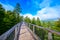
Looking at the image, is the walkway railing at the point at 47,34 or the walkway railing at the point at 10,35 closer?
the walkway railing at the point at 10,35

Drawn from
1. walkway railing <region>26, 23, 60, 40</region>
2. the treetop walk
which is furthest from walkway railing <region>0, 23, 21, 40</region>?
walkway railing <region>26, 23, 60, 40</region>

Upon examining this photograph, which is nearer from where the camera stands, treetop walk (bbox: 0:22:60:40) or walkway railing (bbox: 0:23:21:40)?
walkway railing (bbox: 0:23:21:40)

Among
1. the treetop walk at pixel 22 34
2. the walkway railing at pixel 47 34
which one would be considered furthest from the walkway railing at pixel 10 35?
the walkway railing at pixel 47 34

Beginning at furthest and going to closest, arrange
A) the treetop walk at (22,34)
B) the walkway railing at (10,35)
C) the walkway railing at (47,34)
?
1. the walkway railing at (47,34)
2. the treetop walk at (22,34)
3. the walkway railing at (10,35)

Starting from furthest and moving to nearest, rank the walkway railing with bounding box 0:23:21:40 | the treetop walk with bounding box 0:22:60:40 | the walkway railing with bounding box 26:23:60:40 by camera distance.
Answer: the walkway railing with bounding box 26:23:60:40 < the treetop walk with bounding box 0:22:60:40 < the walkway railing with bounding box 0:23:21:40

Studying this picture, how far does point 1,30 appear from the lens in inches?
1421

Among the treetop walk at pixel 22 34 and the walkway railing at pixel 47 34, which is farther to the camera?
the walkway railing at pixel 47 34

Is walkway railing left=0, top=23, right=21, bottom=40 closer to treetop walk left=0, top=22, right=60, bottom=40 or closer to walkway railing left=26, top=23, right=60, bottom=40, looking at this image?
treetop walk left=0, top=22, right=60, bottom=40

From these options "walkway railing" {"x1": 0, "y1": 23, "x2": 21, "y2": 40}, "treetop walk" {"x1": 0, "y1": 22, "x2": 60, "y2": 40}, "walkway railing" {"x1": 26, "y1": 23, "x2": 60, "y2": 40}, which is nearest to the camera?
"walkway railing" {"x1": 0, "y1": 23, "x2": 21, "y2": 40}

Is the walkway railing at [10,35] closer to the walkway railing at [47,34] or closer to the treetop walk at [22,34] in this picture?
the treetop walk at [22,34]

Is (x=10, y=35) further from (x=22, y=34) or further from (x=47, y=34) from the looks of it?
(x=22, y=34)

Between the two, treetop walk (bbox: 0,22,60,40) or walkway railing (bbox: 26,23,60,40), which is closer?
treetop walk (bbox: 0,22,60,40)

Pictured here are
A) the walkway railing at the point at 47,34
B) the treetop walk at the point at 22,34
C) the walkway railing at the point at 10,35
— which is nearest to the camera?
the walkway railing at the point at 10,35

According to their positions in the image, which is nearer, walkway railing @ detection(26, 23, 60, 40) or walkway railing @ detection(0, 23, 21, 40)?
walkway railing @ detection(0, 23, 21, 40)
